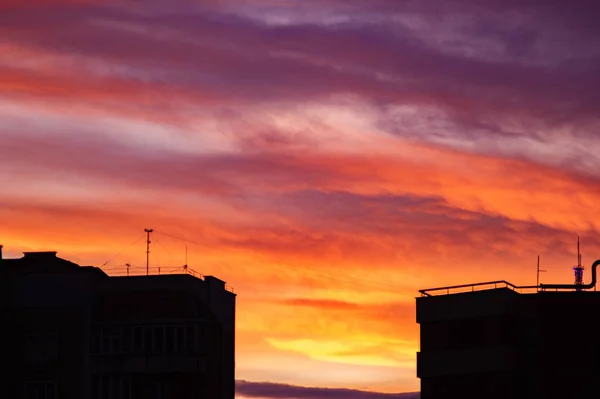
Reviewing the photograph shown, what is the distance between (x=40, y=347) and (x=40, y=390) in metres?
4.24

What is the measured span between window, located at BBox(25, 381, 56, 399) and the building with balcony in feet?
119

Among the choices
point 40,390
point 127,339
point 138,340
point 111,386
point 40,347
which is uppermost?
point 127,339

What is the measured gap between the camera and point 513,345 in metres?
141

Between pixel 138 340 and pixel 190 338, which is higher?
pixel 190 338

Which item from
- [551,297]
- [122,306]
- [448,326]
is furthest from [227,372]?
[551,297]

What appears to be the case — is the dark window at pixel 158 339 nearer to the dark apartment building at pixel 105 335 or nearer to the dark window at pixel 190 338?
the dark apartment building at pixel 105 335

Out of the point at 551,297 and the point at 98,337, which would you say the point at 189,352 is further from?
the point at 551,297

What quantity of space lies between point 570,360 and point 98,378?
45.3 meters

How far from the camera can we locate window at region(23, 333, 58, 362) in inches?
5861

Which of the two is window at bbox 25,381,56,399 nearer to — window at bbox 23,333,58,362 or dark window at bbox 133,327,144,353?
window at bbox 23,333,58,362

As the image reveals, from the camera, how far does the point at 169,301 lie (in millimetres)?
147250

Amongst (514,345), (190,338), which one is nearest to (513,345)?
Answer: (514,345)

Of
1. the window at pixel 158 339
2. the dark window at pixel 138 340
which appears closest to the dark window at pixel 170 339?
the window at pixel 158 339

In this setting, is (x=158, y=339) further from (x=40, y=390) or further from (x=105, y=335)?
(x=40, y=390)
